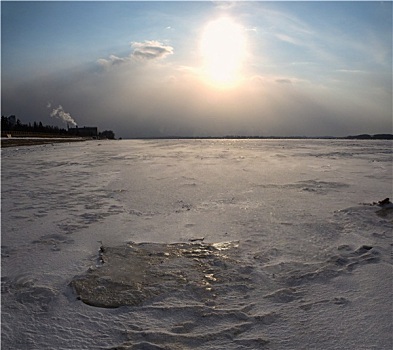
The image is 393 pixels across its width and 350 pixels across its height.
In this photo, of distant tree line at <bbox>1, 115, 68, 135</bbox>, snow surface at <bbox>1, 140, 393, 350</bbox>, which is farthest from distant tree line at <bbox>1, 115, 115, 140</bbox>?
snow surface at <bbox>1, 140, 393, 350</bbox>

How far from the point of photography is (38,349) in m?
2.05

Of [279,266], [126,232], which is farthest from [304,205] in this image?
[126,232]

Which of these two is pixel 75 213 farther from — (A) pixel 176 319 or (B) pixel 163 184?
(A) pixel 176 319

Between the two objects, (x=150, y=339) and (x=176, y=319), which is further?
(x=176, y=319)

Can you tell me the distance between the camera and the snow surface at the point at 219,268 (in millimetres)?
2205

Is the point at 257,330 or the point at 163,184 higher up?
the point at 163,184

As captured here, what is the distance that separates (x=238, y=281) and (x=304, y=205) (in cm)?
309

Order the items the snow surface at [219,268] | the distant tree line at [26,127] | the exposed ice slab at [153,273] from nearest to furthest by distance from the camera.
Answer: the snow surface at [219,268] → the exposed ice slab at [153,273] → the distant tree line at [26,127]

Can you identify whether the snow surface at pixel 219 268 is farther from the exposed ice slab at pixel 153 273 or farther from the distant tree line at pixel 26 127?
the distant tree line at pixel 26 127

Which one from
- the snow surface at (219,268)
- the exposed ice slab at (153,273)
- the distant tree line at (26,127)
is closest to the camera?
the snow surface at (219,268)

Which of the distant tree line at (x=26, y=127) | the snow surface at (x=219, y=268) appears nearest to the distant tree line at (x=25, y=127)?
the distant tree line at (x=26, y=127)

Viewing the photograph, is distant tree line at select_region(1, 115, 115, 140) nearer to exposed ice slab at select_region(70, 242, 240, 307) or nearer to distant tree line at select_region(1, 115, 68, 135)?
distant tree line at select_region(1, 115, 68, 135)

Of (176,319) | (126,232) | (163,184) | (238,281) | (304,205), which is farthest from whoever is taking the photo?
(163,184)

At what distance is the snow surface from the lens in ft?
7.23
